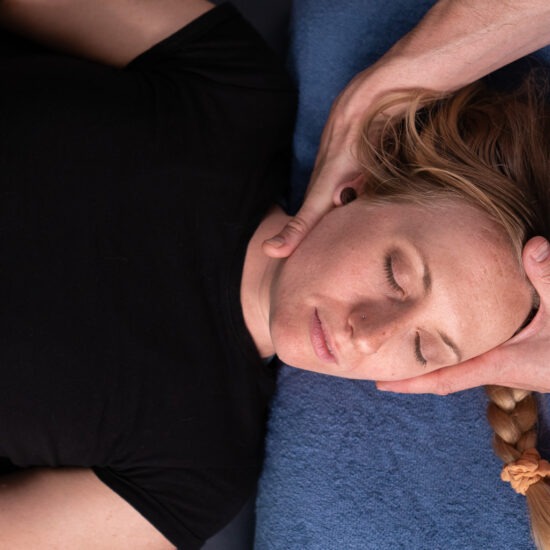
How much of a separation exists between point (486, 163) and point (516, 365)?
0.41 meters

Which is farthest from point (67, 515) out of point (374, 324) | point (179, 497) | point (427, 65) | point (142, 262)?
point (427, 65)

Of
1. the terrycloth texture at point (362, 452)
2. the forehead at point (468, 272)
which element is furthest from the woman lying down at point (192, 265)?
the terrycloth texture at point (362, 452)

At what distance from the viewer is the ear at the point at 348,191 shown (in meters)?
1.45

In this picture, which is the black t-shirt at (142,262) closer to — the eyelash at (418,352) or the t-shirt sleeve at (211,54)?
the t-shirt sleeve at (211,54)

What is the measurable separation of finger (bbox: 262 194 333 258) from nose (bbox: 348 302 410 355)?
205mm

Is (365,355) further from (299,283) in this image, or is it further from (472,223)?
(472,223)

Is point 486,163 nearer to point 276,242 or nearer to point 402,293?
point 402,293

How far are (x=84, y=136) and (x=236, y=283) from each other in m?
0.44

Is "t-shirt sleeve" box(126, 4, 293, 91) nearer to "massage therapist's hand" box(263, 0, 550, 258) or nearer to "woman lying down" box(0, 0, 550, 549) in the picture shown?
"woman lying down" box(0, 0, 550, 549)

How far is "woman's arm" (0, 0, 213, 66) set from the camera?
1.56 metres

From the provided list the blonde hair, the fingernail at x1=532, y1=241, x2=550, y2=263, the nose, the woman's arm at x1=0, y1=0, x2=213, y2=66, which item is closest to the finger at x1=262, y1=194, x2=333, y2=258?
the blonde hair

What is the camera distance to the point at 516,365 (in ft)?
4.46

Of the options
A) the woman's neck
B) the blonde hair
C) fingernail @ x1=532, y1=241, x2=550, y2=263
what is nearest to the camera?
fingernail @ x1=532, y1=241, x2=550, y2=263

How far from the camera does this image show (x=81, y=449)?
58.2 inches
